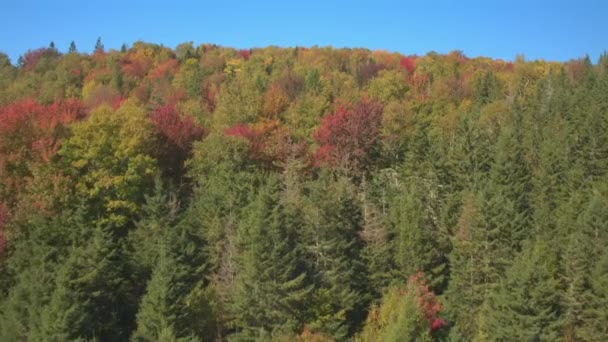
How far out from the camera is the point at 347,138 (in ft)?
151

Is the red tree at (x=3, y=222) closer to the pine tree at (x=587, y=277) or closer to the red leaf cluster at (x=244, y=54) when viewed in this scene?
the pine tree at (x=587, y=277)

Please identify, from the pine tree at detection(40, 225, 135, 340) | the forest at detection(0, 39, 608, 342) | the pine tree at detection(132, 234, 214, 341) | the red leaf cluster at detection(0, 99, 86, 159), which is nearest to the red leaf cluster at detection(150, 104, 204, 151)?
the forest at detection(0, 39, 608, 342)

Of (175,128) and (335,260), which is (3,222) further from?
(335,260)

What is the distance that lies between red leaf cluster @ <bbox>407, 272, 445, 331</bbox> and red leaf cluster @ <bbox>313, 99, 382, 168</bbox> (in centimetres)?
1413

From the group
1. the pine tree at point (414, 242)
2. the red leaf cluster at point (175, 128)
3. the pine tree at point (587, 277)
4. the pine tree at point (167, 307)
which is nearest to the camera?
the pine tree at point (167, 307)

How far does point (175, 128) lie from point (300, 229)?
18250mm

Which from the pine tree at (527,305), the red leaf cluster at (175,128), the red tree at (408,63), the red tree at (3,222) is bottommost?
the pine tree at (527,305)

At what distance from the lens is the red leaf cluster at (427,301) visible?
3145 cm

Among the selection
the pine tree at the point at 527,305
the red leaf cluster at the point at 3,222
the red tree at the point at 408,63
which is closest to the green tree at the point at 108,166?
the red leaf cluster at the point at 3,222

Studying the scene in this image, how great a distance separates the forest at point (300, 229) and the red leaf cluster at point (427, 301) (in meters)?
0.16

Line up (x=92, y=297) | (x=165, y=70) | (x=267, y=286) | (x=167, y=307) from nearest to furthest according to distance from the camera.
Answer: (x=167, y=307)
(x=92, y=297)
(x=267, y=286)
(x=165, y=70)

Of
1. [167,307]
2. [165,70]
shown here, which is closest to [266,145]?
[167,307]

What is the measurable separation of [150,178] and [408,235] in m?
18.4

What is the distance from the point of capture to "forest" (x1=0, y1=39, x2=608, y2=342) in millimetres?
28781
